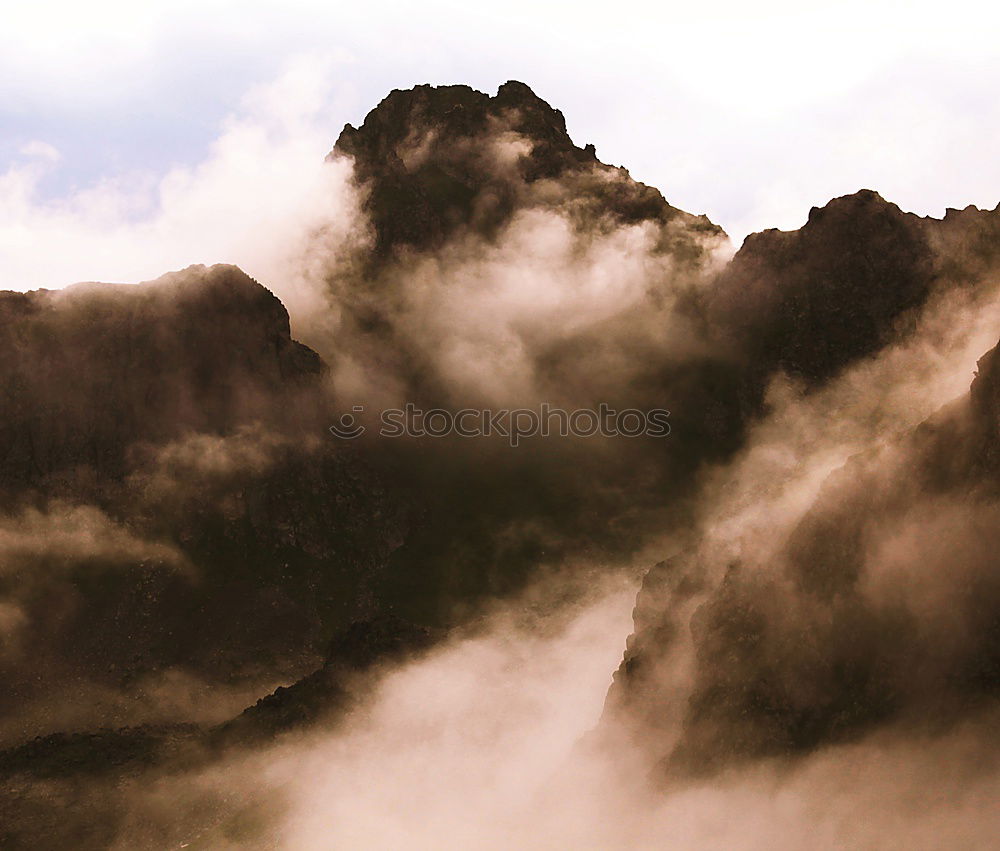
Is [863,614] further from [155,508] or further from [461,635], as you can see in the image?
[155,508]

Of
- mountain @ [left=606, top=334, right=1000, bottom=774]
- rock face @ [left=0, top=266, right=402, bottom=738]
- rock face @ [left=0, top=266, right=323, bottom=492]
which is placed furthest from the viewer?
rock face @ [left=0, top=266, right=323, bottom=492]

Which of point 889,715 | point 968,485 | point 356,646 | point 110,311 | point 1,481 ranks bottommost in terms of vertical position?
point 889,715

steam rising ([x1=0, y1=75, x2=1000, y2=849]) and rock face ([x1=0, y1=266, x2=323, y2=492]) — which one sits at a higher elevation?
rock face ([x1=0, y1=266, x2=323, y2=492])

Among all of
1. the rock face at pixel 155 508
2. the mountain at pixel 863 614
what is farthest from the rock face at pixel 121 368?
the mountain at pixel 863 614

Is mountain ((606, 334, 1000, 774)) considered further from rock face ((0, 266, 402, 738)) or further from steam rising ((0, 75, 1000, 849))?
rock face ((0, 266, 402, 738))

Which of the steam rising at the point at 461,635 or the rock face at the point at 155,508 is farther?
the rock face at the point at 155,508

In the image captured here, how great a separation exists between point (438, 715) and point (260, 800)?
34.7 m

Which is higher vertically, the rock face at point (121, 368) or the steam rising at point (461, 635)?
the rock face at point (121, 368)

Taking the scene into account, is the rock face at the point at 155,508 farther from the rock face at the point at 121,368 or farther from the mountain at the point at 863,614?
the mountain at the point at 863,614

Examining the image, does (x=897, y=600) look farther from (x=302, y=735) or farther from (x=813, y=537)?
(x=302, y=735)

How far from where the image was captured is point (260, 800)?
458 ft

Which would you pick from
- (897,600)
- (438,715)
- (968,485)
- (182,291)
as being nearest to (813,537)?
(897,600)

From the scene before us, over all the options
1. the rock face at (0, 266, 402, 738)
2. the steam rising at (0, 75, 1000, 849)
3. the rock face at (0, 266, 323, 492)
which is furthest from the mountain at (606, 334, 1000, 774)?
the rock face at (0, 266, 323, 492)

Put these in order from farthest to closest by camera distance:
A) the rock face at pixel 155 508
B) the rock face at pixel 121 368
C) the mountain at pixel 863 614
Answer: the rock face at pixel 121 368
the rock face at pixel 155 508
the mountain at pixel 863 614
